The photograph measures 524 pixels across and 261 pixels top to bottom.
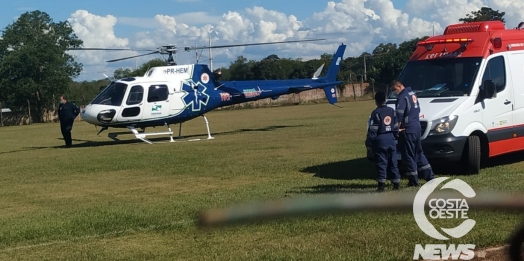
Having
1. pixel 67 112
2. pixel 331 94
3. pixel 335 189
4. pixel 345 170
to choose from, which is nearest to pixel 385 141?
pixel 335 189

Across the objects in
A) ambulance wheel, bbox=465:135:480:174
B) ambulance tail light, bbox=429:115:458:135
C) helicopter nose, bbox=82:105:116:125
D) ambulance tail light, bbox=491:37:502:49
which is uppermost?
ambulance tail light, bbox=491:37:502:49

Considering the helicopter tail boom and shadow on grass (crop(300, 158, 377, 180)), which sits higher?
the helicopter tail boom

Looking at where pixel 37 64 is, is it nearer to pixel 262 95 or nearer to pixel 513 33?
pixel 262 95

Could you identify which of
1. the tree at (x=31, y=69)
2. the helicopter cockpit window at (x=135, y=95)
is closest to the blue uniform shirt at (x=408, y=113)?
the helicopter cockpit window at (x=135, y=95)

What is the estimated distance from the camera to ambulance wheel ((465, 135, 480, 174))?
11219 millimetres

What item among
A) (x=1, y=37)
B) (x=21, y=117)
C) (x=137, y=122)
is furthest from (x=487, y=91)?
(x=1, y=37)

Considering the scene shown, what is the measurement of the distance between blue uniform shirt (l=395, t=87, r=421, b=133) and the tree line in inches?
1805

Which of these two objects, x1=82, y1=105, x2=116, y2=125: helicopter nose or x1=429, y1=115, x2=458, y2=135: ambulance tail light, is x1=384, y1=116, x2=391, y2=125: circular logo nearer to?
x1=429, y1=115, x2=458, y2=135: ambulance tail light

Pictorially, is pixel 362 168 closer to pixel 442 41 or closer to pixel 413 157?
pixel 442 41

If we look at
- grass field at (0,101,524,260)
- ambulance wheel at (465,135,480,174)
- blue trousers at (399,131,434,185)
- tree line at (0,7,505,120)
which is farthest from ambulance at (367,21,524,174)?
tree line at (0,7,505,120)

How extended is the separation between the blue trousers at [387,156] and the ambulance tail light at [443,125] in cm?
158

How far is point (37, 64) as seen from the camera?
224 ft

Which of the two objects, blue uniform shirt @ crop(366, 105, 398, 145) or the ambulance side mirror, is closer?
blue uniform shirt @ crop(366, 105, 398, 145)

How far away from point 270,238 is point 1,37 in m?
74.6
